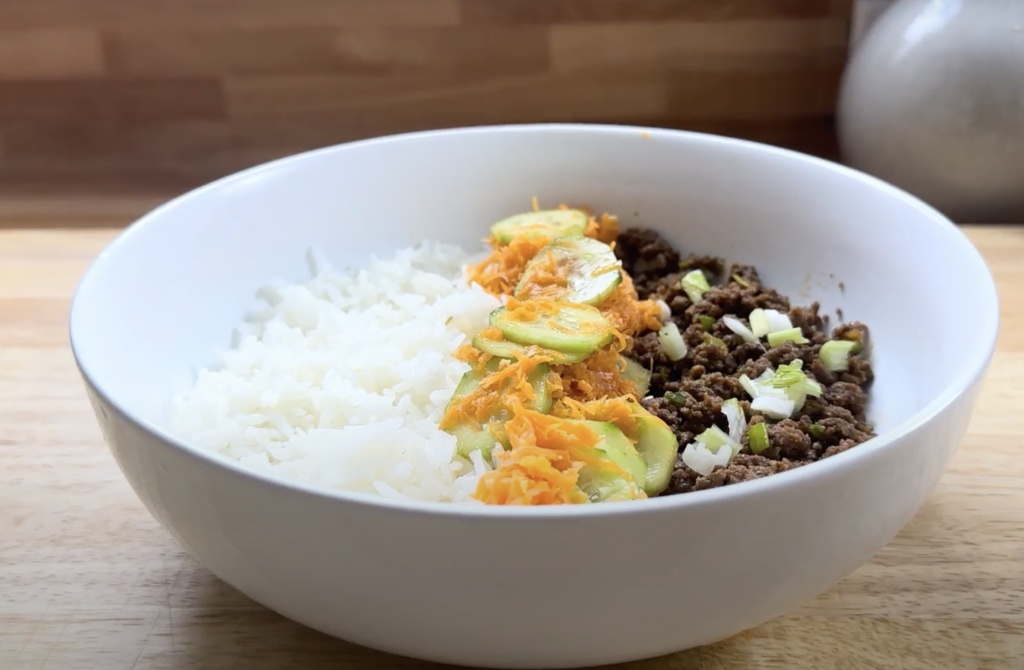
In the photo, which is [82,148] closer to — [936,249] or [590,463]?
[590,463]

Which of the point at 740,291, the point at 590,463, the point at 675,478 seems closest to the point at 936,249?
the point at 740,291

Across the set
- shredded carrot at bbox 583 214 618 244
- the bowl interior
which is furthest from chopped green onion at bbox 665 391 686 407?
shredded carrot at bbox 583 214 618 244

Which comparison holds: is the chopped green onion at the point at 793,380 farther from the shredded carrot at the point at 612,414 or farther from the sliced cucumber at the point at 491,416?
the sliced cucumber at the point at 491,416

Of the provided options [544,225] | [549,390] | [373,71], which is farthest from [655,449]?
[373,71]

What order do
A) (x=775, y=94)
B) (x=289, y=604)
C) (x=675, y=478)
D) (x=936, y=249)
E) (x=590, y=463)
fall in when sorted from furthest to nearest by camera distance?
1. (x=775, y=94)
2. (x=936, y=249)
3. (x=675, y=478)
4. (x=590, y=463)
5. (x=289, y=604)

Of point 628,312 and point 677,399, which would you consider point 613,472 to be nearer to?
point 677,399

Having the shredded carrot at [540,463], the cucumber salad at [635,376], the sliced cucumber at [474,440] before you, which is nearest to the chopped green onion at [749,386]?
the cucumber salad at [635,376]
